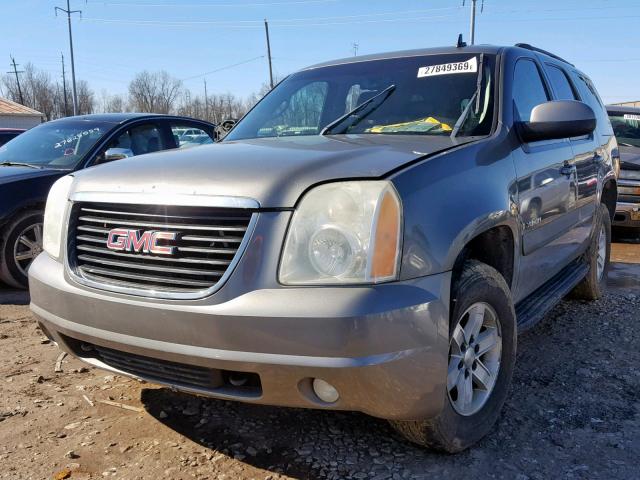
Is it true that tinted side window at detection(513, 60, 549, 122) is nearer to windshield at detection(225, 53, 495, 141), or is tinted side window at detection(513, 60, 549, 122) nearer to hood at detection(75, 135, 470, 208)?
windshield at detection(225, 53, 495, 141)

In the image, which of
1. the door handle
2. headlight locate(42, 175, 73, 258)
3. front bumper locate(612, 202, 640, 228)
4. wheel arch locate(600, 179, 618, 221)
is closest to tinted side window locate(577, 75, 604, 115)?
wheel arch locate(600, 179, 618, 221)

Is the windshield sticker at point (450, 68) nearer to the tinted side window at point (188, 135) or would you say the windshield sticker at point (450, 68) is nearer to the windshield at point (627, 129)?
the tinted side window at point (188, 135)

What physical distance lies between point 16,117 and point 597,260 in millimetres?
50701

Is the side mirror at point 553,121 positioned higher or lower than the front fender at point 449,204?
higher

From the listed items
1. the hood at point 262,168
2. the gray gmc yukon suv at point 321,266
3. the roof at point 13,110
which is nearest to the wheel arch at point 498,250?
the gray gmc yukon suv at point 321,266

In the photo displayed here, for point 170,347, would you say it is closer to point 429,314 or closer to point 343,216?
point 343,216

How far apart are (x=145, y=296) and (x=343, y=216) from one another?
0.81 meters

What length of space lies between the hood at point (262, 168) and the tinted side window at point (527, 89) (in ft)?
2.41

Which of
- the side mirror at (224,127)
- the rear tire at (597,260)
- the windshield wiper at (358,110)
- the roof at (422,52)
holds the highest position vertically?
the roof at (422,52)

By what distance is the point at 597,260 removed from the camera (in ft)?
16.0

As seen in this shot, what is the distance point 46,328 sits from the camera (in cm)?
266

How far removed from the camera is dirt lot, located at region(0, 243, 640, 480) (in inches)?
96.2

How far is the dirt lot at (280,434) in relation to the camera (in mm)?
2443

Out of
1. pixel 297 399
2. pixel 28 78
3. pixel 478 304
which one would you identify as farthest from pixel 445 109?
pixel 28 78
